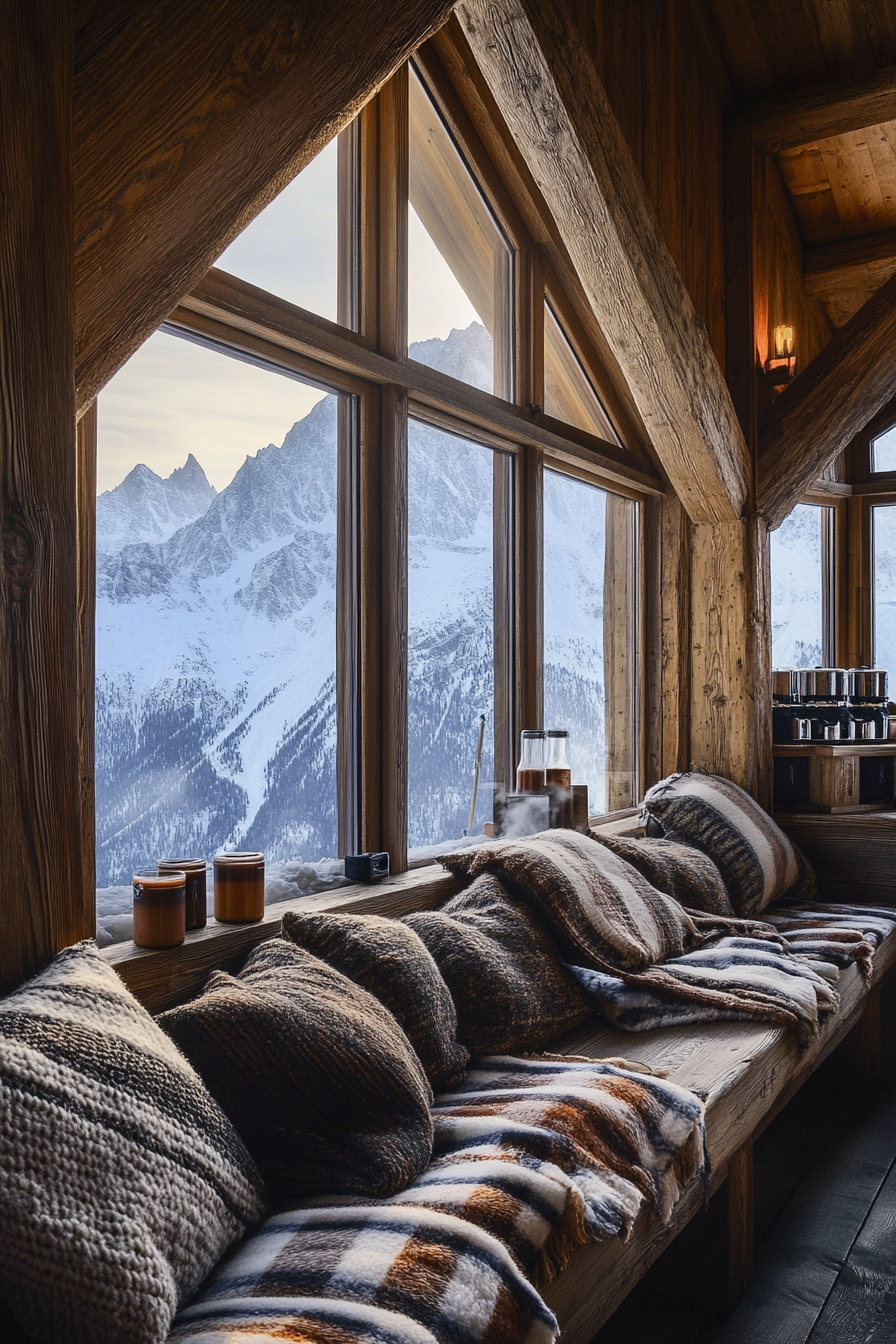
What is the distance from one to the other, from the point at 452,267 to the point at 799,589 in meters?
3.11

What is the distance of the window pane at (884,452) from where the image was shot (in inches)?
219

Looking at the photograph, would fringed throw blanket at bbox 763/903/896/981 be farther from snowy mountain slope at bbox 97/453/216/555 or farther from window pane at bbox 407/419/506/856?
snowy mountain slope at bbox 97/453/216/555

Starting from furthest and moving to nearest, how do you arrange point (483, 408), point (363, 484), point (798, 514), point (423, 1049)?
point (798, 514) → point (483, 408) → point (363, 484) → point (423, 1049)

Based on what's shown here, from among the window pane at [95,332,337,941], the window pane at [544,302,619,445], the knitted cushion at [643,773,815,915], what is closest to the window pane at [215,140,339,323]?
the window pane at [95,332,337,941]

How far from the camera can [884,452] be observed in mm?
5574

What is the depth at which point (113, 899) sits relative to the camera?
182 centimetres

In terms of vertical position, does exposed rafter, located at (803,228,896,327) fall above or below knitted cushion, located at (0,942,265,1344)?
above

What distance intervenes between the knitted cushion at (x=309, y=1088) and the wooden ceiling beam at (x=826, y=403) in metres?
2.95

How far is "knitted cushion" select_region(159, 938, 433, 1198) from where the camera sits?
137 centimetres

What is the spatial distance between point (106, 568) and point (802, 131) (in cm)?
330

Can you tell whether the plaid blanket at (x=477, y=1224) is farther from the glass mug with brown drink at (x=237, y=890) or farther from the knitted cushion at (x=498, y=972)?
the glass mug with brown drink at (x=237, y=890)

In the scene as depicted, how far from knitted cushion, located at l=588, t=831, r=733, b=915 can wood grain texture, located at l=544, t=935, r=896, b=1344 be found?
0.52 meters

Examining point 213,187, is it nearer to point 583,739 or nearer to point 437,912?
point 437,912

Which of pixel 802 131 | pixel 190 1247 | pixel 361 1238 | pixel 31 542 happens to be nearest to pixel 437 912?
pixel 361 1238
